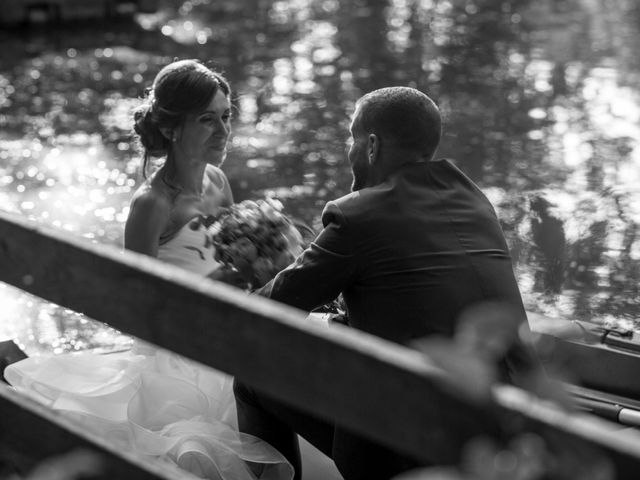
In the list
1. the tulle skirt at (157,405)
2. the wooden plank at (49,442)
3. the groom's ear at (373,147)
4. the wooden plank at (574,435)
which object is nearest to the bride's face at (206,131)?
the tulle skirt at (157,405)

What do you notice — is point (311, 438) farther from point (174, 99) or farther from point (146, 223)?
point (174, 99)

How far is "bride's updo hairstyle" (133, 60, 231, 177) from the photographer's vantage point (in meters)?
4.27

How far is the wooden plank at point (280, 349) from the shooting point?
175cm

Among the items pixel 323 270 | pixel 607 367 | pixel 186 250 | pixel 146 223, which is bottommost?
pixel 607 367

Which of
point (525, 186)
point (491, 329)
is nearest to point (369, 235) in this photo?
point (491, 329)

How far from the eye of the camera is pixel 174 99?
4285mm

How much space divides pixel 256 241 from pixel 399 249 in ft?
2.49

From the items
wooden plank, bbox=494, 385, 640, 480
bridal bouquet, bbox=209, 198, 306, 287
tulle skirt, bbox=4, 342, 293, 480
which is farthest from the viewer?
bridal bouquet, bbox=209, 198, 306, 287

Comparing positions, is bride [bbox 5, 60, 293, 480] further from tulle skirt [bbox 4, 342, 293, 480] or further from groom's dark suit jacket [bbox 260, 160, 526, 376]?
groom's dark suit jacket [bbox 260, 160, 526, 376]

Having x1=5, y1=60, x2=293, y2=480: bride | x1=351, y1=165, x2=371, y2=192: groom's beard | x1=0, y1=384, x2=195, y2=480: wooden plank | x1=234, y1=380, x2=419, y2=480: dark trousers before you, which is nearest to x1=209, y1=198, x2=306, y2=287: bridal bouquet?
x1=5, y1=60, x2=293, y2=480: bride

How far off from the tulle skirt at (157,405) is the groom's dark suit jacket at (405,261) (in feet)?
1.96

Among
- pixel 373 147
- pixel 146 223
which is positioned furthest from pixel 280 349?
pixel 146 223

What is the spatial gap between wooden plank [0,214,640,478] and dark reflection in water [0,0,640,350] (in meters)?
3.30

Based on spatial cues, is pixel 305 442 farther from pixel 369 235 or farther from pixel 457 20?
pixel 457 20
